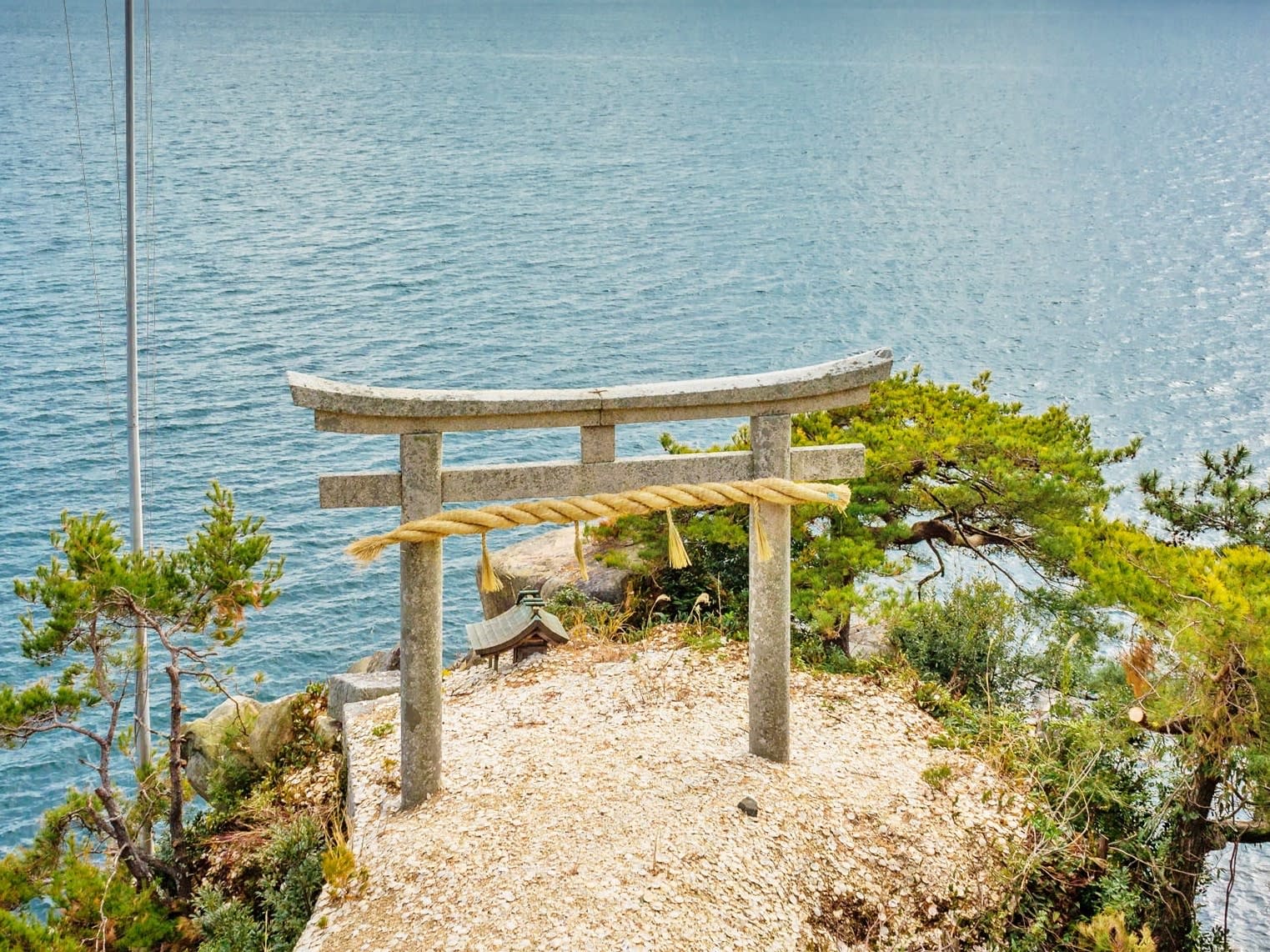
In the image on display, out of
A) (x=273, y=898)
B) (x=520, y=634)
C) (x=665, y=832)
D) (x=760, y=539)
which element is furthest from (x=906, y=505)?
(x=273, y=898)

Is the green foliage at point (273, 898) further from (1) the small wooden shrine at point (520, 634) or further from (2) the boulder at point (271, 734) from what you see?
(1) the small wooden shrine at point (520, 634)

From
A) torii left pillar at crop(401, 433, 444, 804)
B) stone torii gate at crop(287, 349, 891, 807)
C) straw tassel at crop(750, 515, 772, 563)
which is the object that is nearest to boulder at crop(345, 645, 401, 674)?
torii left pillar at crop(401, 433, 444, 804)

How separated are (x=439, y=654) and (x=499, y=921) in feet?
6.15

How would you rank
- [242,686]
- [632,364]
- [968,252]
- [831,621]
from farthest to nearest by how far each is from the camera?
[968,252] → [632,364] → [242,686] → [831,621]

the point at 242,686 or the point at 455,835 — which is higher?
the point at 455,835

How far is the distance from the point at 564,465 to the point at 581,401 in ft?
1.57

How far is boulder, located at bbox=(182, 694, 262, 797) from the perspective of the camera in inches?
460

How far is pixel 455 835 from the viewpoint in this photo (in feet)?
26.6

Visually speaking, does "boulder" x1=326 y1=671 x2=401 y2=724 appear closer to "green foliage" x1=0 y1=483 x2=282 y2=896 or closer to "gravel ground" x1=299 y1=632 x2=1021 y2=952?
"gravel ground" x1=299 y1=632 x2=1021 y2=952

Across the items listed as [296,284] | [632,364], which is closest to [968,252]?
[632,364]

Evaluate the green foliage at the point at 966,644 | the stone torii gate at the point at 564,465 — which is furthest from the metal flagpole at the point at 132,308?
the green foliage at the point at 966,644

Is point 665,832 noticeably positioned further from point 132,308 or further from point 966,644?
point 132,308

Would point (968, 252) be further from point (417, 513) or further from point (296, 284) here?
point (417, 513)

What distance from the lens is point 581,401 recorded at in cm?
779
